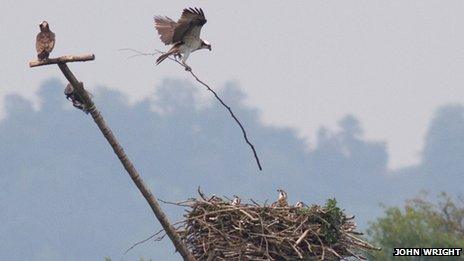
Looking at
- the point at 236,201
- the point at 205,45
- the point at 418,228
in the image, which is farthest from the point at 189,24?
the point at 418,228

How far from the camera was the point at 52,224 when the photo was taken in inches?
7608

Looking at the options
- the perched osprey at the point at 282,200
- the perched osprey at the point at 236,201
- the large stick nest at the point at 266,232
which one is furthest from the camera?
the perched osprey at the point at 282,200

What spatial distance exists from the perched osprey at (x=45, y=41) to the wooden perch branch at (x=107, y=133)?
3.2 inches

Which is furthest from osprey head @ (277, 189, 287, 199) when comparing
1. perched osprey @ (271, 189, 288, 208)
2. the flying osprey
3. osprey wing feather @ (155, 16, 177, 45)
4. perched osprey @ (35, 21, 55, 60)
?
perched osprey @ (35, 21, 55, 60)

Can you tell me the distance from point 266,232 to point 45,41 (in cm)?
280

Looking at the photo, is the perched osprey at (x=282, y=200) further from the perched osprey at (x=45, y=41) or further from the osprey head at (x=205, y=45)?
the perched osprey at (x=45, y=41)

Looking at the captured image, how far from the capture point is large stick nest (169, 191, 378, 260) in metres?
11.4

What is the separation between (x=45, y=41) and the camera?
1020 centimetres

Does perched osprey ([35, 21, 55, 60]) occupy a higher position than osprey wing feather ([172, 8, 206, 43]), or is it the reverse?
osprey wing feather ([172, 8, 206, 43])

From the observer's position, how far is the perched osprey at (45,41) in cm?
1018

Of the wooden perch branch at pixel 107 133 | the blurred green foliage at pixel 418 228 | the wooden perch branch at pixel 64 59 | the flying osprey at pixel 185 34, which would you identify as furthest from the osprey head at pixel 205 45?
the blurred green foliage at pixel 418 228

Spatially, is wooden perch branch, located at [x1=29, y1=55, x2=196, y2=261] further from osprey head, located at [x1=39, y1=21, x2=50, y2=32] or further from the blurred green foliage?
the blurred green foliage

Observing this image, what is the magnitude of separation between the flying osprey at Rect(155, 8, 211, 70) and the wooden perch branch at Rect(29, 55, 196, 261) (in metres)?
1.03

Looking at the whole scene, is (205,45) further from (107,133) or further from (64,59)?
(64,59)
